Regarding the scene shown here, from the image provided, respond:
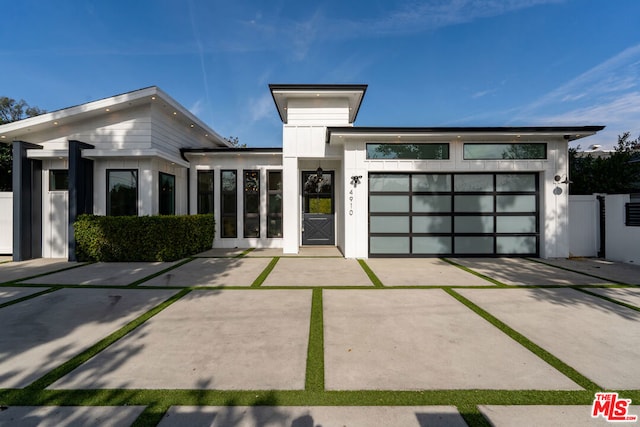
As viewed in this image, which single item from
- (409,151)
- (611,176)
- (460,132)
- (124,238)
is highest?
(460,132)

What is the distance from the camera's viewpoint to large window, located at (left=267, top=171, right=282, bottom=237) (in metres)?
9.81

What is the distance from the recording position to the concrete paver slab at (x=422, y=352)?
7.09 ft

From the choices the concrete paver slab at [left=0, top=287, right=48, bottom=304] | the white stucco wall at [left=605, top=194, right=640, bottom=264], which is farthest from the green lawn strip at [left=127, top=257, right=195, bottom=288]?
the white stucco wall at [left=605, top=194, right=640, bottom=264]

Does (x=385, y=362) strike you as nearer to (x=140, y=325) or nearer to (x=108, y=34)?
(x=140, y=325)

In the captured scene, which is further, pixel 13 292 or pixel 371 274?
pixel 371 274

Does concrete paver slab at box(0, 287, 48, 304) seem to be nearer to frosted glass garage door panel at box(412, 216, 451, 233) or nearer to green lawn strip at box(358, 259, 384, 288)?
green lawn strip at box(358, 259, 384, 288)

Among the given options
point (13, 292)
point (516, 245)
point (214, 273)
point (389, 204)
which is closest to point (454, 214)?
point (389, 204)

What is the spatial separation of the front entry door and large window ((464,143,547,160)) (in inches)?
185

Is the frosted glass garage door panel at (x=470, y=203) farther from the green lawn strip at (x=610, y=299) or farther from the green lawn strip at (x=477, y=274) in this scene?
the green lawn strip at (x=610, y=299)

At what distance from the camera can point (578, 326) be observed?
10.5 ft

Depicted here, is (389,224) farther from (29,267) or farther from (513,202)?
(29,267)

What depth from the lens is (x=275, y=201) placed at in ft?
32.2

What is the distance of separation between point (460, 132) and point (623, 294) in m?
4.68

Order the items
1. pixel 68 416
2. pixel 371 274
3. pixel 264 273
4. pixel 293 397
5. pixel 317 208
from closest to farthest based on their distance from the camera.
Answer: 1. pixel 68 416
2. pixel 293 397
3. pixel 371 274
4. pixel 264 273
5. pixel 317 208
